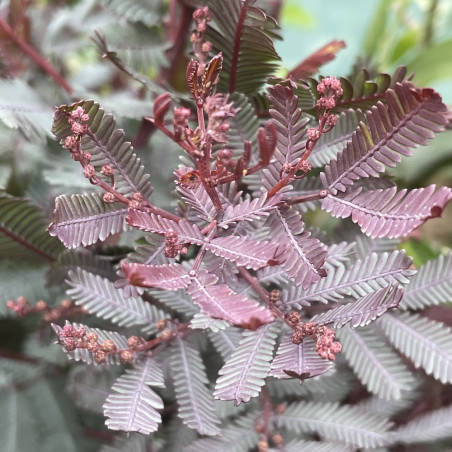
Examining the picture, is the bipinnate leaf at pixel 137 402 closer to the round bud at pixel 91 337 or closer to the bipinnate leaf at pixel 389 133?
the round bud at pixel 91 337

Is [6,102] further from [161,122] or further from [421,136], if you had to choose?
[421,136]

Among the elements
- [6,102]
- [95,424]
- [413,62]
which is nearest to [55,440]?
[95,424]

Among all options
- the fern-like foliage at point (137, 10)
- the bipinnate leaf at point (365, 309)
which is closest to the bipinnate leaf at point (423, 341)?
the bipinnate leaf at point (365, 309)

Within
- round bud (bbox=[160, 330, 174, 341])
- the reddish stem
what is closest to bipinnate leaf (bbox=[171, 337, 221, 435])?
round bud (bbox=[160, 330, 174, 341])

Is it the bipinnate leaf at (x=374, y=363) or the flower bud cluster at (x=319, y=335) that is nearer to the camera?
the flower bud cluster at (x=319, y=335)

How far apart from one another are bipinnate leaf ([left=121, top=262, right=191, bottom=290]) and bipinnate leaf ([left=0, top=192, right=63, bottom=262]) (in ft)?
0.67

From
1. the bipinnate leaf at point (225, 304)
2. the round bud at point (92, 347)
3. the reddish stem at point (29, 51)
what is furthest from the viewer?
the reddish stem at point (29, 51)

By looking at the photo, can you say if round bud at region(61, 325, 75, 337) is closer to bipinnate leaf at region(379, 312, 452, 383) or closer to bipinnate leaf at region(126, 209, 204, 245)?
bipinnate leaf at region(126, 209, 204, 245)

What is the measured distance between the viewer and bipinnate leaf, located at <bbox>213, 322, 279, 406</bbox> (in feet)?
1.15

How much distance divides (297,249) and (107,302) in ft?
0.58

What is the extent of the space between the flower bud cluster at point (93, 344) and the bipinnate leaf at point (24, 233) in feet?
0.47

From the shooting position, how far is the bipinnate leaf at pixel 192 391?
0.41 m

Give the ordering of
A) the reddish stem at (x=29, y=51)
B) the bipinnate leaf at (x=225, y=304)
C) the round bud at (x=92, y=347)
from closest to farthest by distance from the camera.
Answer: the bipinnate leaf at (x=225, y=304) → the round bud at (x=92, y=347) → the reddish stem at (x=29, y=51)

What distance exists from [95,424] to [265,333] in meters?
0.34
